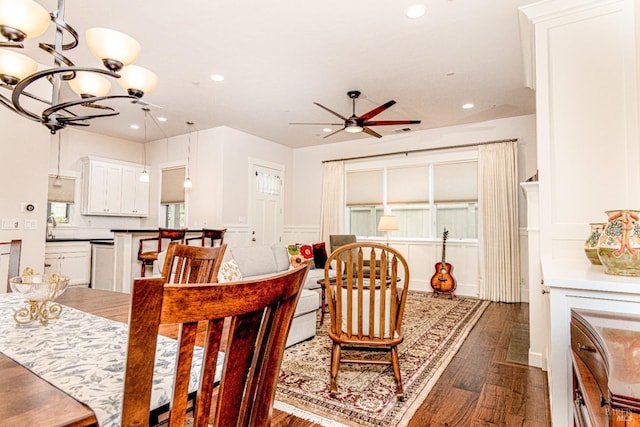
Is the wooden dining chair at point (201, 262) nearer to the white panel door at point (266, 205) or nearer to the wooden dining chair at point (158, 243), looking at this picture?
the wooden dining chair at point (158, 243)

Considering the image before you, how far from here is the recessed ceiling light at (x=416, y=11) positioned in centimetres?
271

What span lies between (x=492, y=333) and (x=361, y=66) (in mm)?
3259

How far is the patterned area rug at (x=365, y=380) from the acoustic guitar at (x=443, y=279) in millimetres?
1686

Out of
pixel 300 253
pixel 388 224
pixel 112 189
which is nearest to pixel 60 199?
pixel 112 189

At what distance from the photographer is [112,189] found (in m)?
6.42

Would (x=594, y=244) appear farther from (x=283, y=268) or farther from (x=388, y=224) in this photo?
(x=388, y=224)

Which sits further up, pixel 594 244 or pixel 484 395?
pixel 594 244

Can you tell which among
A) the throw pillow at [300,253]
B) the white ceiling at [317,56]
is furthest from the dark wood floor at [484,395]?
the white ceiling at [317,56]

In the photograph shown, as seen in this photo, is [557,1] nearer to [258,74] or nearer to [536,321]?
[536,321]

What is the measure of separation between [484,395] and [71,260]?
233 inches

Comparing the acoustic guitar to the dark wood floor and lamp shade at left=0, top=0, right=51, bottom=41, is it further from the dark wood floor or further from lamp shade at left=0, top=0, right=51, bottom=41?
lamp shade at left=0, top=0, right=51, bottom=41

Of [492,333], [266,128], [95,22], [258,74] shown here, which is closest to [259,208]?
[266,128]

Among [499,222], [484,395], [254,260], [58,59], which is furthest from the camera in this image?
[499,222]

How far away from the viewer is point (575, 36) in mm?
2363
